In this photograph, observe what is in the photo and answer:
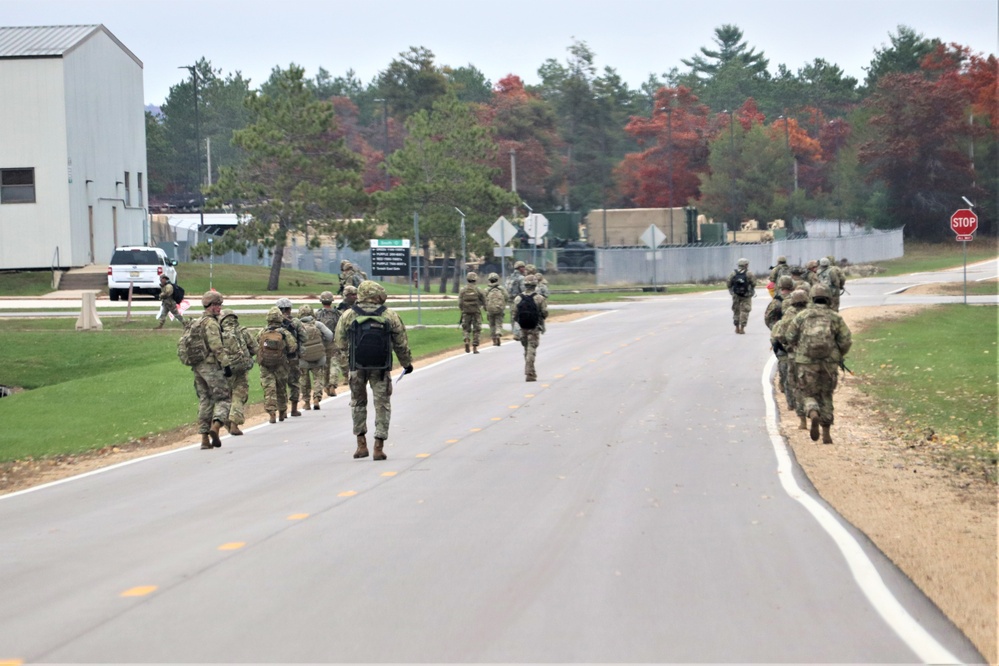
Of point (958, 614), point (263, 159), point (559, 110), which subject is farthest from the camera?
point (559, 110)

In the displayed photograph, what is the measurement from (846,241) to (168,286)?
171ft

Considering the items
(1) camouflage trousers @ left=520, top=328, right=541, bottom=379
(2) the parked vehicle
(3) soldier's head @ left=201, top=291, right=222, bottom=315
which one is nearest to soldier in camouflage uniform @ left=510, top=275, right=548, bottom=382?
(1) camouflage trousers @ left=520, top=328, right=541, bottom=379

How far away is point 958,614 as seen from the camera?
24.2ft

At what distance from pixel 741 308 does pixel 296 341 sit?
15.3 m

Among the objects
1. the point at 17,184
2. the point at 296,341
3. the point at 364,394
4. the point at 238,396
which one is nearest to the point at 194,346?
the point at 238,396

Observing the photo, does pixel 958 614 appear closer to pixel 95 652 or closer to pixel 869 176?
pixel 95 652

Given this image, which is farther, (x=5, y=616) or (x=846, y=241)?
(x=846, y=241)

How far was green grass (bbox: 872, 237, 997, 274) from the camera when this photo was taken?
246 ft

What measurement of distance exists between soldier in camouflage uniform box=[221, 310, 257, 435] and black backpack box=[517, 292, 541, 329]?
6347 millimetres

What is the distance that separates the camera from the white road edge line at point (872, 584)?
6.60 metres

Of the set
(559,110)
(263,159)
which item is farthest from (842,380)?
(559,110)

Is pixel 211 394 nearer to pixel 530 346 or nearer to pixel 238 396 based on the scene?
pixel 238 396

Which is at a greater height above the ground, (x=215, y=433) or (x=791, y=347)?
(x=791, y=347)

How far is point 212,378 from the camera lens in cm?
1580
